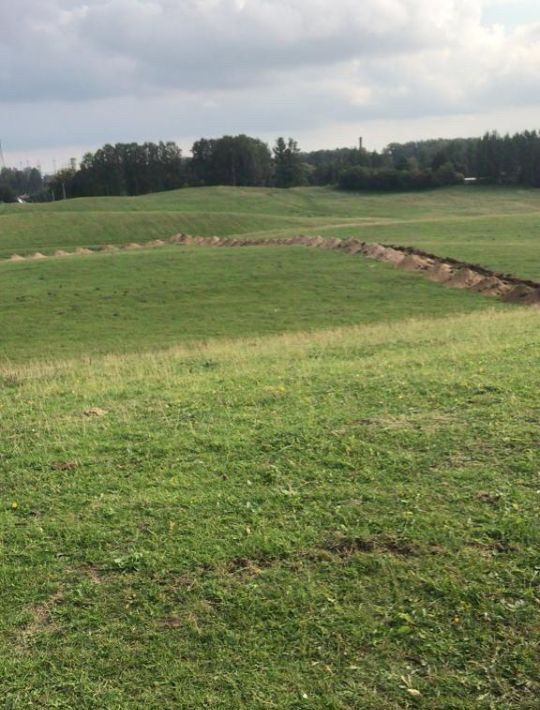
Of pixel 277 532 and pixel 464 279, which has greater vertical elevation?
pixel 464 279

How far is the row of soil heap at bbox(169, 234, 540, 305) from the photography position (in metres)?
28.8

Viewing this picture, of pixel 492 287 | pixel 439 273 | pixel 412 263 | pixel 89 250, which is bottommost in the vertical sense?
pixel 492 287

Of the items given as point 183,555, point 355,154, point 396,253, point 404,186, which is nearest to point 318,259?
point 396,253

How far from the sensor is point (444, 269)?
33531mm

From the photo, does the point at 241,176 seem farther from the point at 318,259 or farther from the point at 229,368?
the point at 229,368

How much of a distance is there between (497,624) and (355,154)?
150 meters

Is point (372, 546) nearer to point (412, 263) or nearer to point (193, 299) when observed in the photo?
point (193, 299)

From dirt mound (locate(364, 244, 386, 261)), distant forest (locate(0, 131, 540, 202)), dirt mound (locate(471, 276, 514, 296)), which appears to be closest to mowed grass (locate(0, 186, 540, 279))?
dirt mound (locate(471, 276, 514, 296))

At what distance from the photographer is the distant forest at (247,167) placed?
12356cm

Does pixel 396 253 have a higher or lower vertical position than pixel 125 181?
lower

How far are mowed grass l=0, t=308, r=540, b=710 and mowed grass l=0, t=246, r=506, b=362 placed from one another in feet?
49.1

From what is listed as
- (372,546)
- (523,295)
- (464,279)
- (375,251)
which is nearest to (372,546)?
(372,546)

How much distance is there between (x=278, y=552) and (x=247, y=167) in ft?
461

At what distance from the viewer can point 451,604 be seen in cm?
472
